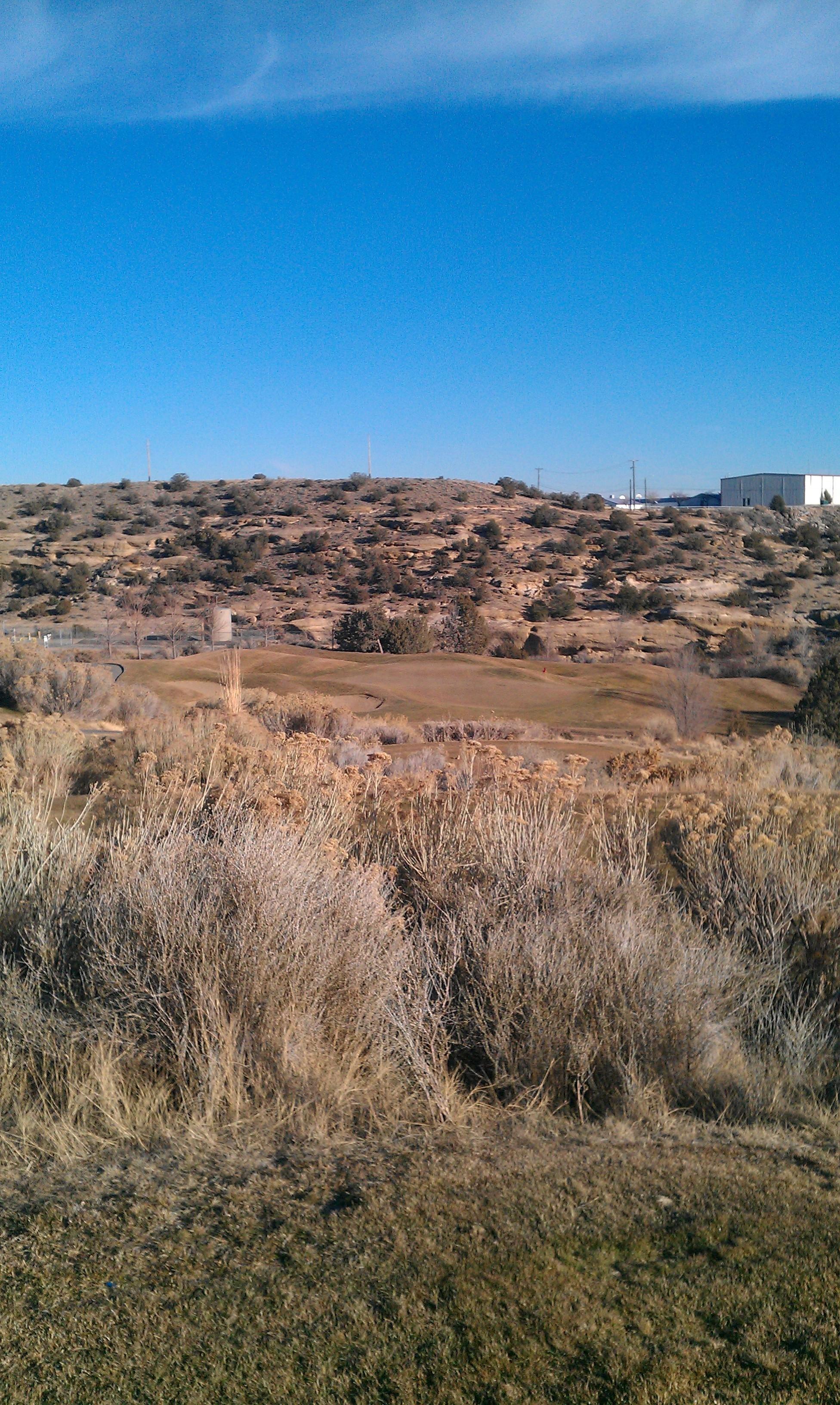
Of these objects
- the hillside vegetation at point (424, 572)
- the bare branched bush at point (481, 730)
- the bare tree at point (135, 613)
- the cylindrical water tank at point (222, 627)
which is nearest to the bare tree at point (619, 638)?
the hillside vegetation at point (424, 572)

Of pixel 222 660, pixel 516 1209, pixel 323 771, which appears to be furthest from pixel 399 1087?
pixel 222 660

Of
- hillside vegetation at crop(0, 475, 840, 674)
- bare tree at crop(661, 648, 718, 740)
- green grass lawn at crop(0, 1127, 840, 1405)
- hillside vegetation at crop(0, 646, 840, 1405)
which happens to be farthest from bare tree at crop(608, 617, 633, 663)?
green grass lawn at crop(0, 1127, 840, 1405)

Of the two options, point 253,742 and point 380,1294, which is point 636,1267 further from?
point 253,742

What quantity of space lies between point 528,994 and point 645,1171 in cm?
130

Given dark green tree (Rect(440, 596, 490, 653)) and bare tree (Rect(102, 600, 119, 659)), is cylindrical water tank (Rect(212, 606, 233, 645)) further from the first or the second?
dark green tree (Rect(440, 596, 490, 653))

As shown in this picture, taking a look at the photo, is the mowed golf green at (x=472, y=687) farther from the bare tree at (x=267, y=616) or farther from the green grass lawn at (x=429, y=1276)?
the green grass lawn at (x=429, y=1276)

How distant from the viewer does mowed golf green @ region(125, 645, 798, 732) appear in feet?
85.4

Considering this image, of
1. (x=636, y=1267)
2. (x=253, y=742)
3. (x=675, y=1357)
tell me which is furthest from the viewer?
(x=253, y=742)

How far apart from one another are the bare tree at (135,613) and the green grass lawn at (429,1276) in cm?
3983

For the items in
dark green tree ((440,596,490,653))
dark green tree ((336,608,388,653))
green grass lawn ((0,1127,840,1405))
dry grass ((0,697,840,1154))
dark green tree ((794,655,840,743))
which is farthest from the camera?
dark green tree ((440,596,490,653))

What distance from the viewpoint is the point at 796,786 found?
11430 mm

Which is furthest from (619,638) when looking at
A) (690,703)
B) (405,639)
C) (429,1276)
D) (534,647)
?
(429,1276)

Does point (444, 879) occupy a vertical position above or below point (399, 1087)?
above

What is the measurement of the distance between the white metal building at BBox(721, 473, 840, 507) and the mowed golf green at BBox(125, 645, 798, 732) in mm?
54390
